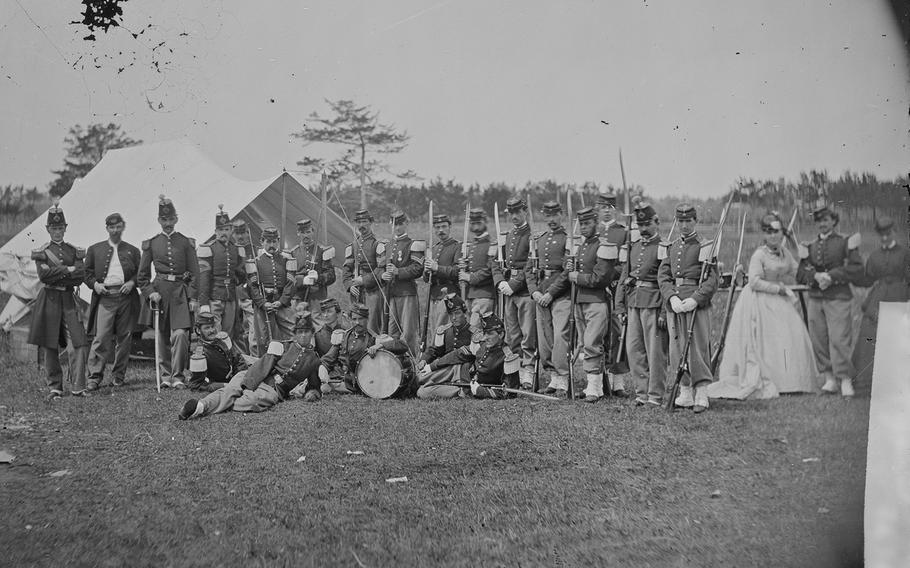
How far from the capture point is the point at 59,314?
599cm

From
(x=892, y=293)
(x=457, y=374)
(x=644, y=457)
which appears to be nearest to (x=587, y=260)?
(x=457, y=374)

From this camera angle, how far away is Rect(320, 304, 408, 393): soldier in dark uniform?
20.9ft

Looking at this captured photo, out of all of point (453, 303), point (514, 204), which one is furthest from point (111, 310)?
point (514, 204)

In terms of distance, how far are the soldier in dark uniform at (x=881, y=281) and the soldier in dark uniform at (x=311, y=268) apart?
9.57 feet

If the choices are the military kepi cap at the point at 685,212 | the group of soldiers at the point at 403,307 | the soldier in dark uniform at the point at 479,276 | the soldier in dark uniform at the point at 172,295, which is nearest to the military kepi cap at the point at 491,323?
the group of soldiers at the point at 403,307

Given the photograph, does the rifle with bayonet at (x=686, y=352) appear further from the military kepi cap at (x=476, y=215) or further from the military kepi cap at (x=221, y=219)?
the military kepi cap at (x=221, y=219)

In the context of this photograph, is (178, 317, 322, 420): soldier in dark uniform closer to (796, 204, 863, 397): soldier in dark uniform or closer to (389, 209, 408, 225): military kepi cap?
(389, 209, 408, 225): military kepi cap

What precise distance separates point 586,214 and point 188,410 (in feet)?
9.65

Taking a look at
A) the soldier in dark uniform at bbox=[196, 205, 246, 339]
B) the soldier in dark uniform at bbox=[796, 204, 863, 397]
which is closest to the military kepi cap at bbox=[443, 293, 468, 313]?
the soldier in dark uniform at bbox=[196, 205, 246, 339]

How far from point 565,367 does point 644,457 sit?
255 cm

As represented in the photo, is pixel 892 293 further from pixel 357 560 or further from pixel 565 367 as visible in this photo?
pixel 565 367

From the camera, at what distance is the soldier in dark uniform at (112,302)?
584cm

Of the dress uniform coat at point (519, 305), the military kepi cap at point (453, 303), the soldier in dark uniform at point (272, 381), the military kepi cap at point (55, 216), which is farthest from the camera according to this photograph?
the dress uniform coat at point (519, 305)

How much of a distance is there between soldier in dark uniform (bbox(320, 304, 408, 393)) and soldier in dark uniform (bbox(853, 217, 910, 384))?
3407mm
